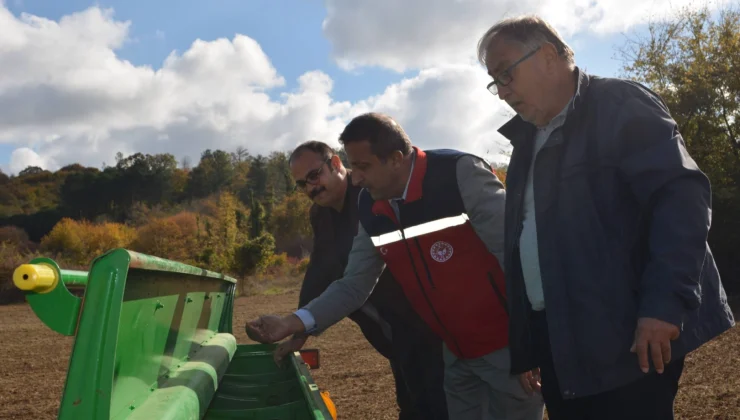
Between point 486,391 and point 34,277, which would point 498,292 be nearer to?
point 486,391

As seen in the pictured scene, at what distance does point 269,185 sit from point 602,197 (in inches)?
2861

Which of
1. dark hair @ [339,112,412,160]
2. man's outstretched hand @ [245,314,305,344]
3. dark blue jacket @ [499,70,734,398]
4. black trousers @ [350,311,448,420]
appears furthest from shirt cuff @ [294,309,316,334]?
dark blue jacket @ [499,70,734,398]

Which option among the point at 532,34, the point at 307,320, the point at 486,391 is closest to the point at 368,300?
the point at 307,320

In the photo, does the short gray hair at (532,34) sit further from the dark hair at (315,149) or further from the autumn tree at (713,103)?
the autumn tree at (713,103)

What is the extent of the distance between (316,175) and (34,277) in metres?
2.43

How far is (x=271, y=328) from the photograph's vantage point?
10.6 feet

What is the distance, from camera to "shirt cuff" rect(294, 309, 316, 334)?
332cm

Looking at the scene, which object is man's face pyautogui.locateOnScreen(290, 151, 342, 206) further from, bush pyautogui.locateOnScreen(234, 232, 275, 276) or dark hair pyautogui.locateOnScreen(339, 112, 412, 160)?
bush pyautogui.locateOnScreen(234, 232, 275, 276)

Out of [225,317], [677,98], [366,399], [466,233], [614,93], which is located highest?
[677,98]

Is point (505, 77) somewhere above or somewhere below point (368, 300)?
above

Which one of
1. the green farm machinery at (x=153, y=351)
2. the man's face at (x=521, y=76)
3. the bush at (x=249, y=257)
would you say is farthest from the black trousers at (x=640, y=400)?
the bush at (x=249, y=257)

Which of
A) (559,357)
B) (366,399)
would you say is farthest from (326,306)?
(366,399)

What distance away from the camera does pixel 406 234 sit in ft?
9.75

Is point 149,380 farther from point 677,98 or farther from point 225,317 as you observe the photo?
point 677,98
